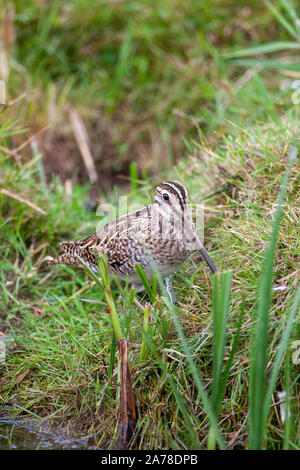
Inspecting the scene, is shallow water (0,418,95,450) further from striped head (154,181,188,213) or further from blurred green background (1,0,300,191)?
blurred green background (1,0,300,191)

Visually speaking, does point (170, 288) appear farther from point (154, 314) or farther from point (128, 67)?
point (128, 67)

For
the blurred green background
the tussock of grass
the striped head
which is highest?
the blurred green background

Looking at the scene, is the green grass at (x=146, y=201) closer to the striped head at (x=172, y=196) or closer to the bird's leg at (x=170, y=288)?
the bird's leg at (x=170, y=288)

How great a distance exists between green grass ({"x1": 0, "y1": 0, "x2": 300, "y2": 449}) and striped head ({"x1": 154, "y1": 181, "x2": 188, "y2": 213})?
1.21 ft

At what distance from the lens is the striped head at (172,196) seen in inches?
136

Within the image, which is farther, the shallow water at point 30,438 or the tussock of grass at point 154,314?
the shallow water at point 30,438

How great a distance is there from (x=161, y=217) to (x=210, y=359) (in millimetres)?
900

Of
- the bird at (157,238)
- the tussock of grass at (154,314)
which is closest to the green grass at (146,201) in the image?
the tussock of grass at (154,314)

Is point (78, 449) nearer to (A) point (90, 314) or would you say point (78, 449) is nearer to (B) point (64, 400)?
(B) point (64, 400)

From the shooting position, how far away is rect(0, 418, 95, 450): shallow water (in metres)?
3.12

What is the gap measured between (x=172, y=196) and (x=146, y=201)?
0.74 m

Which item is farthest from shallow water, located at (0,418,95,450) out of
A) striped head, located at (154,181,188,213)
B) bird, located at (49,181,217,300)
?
striped head, located at (154,181,188,213)

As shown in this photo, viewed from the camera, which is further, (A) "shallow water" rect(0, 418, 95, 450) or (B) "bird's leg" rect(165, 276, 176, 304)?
(B) "bird's leg" rect(165, 276, 176, 304)

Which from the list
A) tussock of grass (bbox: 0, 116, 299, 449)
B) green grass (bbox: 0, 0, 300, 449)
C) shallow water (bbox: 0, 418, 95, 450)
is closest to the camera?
green grass (bbox: 0, 0, 300, 449)
